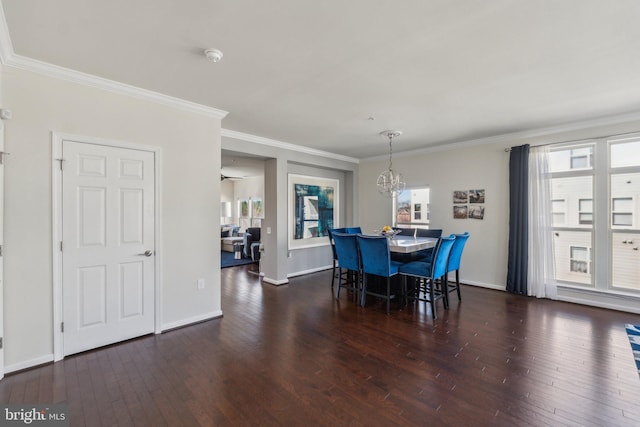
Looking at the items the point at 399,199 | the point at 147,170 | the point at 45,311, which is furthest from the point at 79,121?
the point at 399,199

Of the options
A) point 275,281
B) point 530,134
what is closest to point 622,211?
point 530,134

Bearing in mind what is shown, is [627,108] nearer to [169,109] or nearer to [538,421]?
[538,421]

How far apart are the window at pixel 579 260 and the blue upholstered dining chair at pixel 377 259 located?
2.67 metres

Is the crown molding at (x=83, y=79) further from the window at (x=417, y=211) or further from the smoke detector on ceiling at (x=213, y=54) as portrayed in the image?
the window at (x=417, y=211)

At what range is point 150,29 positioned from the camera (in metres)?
2.04

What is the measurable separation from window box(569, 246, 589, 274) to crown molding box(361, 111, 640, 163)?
70.1 inches

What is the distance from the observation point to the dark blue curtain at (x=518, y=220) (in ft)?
15.1

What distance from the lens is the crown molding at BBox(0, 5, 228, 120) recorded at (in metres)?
2.20

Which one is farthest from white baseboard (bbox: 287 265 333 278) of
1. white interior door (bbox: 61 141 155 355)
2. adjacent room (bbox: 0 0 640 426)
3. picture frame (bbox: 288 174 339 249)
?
white interior door (bbox: 61 141 155 355)

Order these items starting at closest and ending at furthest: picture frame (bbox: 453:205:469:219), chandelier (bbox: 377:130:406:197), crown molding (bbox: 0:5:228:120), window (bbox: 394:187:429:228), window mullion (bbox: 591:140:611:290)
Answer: crown molding (bbox: 0:5:228:120), window mullion (bbox: 591:140:611:290), chandelier (bbox: 377:130:406:197), picture frame (bbox: 453:205:469:219), window (bbox: 394:187:429:228)

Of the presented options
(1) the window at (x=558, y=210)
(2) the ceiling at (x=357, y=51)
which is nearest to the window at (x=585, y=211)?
(1) the window at (x=558, y=210)

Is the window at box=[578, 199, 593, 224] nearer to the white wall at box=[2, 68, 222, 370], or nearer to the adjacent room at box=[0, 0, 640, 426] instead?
the adjacent room at box=[0, 0, 640, 426]

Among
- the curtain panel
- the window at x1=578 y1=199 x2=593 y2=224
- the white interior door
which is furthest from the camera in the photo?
the curtain panel

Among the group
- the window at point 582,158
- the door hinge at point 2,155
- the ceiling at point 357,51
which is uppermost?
the ceiling at point 357,51
